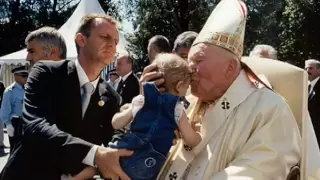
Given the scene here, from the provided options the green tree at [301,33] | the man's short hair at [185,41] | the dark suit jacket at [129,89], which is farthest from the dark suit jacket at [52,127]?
the green tree at [301,33]

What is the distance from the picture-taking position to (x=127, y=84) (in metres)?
7.20

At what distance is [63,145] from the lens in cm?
260

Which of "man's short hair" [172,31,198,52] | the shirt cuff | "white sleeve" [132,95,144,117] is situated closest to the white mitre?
"white sleeve" [132,95,144,117]

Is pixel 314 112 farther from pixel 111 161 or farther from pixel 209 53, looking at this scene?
pixel 111 161

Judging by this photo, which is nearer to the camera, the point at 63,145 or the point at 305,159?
the point at 63,145

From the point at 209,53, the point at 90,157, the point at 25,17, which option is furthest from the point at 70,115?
the point at 25,17

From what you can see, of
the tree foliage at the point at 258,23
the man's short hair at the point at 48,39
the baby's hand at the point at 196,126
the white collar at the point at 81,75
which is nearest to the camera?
the white collar at the point at 81,75

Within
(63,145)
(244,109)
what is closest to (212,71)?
(244,109)

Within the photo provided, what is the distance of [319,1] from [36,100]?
21.9 metres

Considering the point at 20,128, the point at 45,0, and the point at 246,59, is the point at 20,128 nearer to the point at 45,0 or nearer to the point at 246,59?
the point at 246,59

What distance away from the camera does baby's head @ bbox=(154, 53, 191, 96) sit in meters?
2.70

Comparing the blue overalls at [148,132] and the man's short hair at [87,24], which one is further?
the man's short hair at [87,24]

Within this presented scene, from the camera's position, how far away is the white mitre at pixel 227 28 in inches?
119

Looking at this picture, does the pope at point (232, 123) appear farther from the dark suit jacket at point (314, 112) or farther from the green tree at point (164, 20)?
the green tree at point (164, 20)
